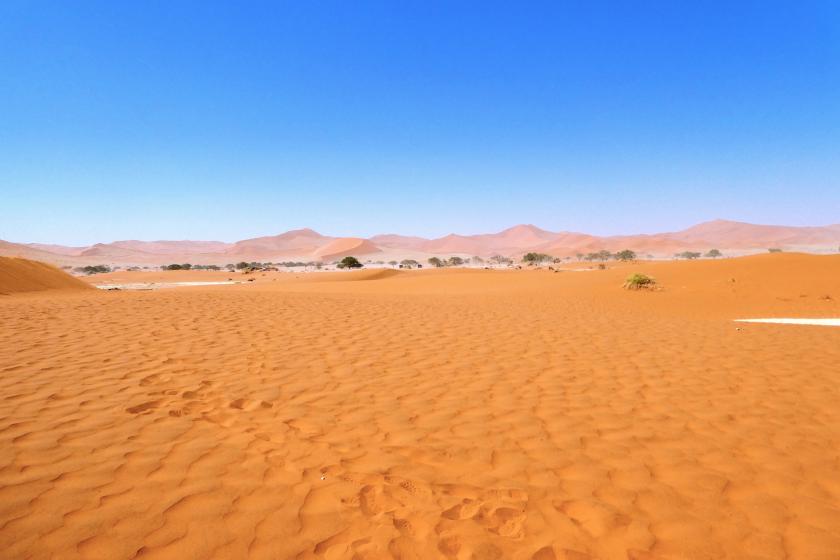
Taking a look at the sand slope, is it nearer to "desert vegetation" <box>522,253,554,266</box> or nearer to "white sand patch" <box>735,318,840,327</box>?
"white sand patch" <box>735,318,840,327</box>

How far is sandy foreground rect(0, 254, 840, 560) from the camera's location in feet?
9.53

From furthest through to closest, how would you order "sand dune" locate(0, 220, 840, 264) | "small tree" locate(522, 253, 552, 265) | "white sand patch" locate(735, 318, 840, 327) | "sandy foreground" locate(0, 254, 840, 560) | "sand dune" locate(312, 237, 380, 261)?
1. "sand dune" locate(312, 237, 380, 261)
2. "sand dune" locate(0, 220, 840, 264)
3. "small tree" locate(522, 253, 552, 265)
4. "white sand patch" locate(735, 318, 840, 327)
5. "sandy foreground" locate(0, 254, 840, 560)

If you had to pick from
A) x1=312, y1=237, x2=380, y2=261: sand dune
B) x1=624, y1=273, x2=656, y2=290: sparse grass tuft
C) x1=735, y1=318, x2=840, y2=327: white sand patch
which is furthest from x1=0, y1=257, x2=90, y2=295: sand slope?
x1=312, y1=237, x2=380, y2=261: sand dune

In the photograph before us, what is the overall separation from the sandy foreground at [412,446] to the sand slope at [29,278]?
13.4 m

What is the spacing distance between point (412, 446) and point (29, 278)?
81.9ft

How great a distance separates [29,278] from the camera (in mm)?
20422

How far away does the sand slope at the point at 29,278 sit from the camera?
19.0 meters

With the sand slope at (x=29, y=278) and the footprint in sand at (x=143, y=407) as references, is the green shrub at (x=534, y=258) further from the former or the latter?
the footprint in sand at (x=143, y=407)

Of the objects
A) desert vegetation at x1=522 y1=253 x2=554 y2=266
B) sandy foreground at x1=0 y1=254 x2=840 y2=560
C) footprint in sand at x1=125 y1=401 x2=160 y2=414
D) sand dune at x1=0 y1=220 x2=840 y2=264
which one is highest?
sand dune at x1=0 y1=220 x2=840 y2=264

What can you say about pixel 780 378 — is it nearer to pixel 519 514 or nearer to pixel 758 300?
pixel 519 514

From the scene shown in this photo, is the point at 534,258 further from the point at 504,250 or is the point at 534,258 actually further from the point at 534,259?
the point at 504,250

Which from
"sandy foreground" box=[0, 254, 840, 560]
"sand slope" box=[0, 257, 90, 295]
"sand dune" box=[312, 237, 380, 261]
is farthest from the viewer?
"sand dune" box=[312, 237, 380, 261]

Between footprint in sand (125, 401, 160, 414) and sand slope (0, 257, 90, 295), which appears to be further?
sand slope (0, 257, 90, 295)

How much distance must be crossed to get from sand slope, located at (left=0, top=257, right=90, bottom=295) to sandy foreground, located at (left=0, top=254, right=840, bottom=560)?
1339 cm
